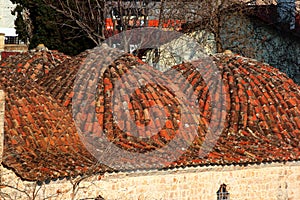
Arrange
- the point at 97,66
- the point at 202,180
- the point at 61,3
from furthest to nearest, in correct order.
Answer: the point at 61,3, the point at 97,66, the point at 202,180

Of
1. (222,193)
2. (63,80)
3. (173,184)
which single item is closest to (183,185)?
(173,184)

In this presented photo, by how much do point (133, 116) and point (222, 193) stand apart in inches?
76.9

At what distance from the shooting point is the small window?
45.6ft

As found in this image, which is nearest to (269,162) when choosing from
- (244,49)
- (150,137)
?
(150,137)

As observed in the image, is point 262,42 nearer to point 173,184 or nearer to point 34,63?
point 34,63

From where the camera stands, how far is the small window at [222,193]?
13891 millimetres

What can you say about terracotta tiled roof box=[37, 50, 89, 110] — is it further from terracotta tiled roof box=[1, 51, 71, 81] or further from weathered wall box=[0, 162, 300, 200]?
weathered wall box=[0, 162, 300, 200]

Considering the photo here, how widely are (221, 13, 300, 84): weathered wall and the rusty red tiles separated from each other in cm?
858

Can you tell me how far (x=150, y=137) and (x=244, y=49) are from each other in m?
13.9

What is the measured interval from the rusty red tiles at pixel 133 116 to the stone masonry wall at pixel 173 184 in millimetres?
130

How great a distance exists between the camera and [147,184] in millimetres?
12711

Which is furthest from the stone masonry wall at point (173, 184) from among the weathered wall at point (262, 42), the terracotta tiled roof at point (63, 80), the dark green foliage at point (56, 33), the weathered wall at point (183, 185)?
the dark green foliage at point (56, 33)

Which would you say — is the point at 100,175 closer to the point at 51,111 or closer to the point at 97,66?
the point at 51,111

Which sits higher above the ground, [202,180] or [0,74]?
[0,74]
